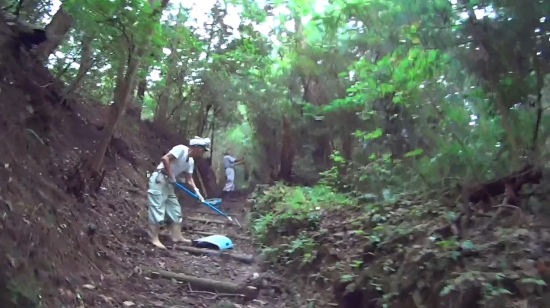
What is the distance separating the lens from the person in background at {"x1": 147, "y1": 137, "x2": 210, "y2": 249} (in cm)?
791

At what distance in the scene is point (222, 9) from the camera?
16.3 meters

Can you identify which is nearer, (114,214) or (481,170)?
(481,170)

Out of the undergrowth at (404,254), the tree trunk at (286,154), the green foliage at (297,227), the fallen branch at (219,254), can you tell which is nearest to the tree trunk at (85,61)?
the fallen branch at (219,254)

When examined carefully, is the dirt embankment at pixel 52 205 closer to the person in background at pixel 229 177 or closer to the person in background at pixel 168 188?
the person in background at pixel 168 188

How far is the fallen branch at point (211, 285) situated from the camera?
5.87 meters

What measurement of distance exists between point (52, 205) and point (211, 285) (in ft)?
6.69

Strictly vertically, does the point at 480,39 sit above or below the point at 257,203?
above

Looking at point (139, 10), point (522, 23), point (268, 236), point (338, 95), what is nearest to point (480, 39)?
point (522, 23)

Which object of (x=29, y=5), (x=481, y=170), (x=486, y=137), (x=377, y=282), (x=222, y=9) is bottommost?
(x=377, y=282)

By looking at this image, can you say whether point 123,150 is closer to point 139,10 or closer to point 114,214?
point 114,214

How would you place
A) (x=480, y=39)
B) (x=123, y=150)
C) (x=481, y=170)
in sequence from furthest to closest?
(x=123, y=150), (x=481, y=170), (x=480, y=39)

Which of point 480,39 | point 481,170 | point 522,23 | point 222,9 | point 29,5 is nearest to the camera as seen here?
point 522,23

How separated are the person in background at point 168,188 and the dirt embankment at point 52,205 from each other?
1.22 feet

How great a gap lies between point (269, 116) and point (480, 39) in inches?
480
